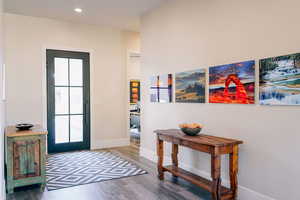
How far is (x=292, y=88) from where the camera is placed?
2223 mm

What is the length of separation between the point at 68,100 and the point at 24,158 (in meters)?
2.30

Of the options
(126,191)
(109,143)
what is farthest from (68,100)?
(126,191)

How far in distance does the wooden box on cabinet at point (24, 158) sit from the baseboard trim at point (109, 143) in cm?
235

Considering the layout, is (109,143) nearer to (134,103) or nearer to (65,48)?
(65,48)

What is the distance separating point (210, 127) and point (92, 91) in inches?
125

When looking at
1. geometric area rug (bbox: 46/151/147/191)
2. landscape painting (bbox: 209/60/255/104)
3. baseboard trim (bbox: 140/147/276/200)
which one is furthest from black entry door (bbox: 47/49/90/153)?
landscape painting (bbox: 209/60/255/104)

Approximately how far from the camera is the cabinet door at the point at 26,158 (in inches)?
118

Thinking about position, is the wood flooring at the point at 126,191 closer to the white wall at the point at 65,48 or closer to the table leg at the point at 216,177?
the table leg at the point at 216,177

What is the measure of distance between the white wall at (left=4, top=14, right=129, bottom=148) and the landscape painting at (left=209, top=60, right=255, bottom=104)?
309 centimetres

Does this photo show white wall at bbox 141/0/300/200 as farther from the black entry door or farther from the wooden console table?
the black entry door

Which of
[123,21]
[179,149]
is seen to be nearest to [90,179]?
[179,149]

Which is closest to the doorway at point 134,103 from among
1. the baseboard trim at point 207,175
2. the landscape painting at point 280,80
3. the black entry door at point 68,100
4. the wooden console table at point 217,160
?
the black entry door at point 68,100

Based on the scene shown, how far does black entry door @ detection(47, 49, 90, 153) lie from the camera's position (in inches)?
198

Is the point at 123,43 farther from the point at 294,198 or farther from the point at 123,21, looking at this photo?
the point at 294,198
